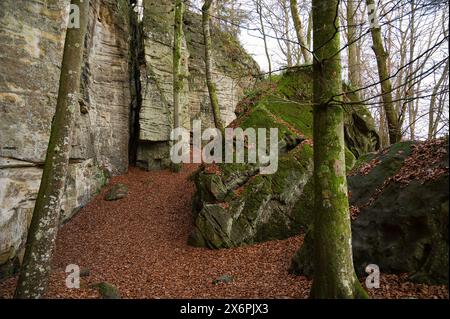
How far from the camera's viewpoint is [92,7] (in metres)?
13.3

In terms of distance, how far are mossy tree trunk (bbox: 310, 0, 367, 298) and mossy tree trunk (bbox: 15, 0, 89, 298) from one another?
450cm

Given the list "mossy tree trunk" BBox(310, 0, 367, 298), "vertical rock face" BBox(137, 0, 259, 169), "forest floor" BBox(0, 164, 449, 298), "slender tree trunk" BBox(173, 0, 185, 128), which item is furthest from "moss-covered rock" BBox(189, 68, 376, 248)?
"slender tree trunk" BBox(173, 0, 185, 128)

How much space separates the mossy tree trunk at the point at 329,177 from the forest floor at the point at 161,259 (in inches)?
36.1

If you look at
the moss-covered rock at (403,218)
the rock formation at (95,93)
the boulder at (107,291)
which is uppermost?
the rock formation at (95,93)

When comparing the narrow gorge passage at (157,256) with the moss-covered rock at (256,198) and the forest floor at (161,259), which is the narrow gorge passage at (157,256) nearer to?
the forest floor at (161,259)

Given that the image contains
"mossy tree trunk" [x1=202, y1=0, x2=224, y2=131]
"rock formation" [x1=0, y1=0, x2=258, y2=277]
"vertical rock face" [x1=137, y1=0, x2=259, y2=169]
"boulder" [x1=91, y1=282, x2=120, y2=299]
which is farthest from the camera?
"vertical rock face" [x1=137, y1=0, x2=259, y2=169]

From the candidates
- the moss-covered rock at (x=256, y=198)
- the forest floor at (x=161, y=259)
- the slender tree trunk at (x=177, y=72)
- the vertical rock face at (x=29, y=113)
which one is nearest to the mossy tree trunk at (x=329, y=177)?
the forest floor at (x=161, y=259)

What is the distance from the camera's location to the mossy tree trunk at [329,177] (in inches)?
174

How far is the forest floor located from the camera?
5.98m

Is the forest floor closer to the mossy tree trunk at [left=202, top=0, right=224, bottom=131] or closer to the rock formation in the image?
the rock formation

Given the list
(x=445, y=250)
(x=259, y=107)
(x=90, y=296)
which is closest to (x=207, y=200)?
(x=259, y=107)

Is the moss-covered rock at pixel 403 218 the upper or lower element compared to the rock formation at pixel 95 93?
lower

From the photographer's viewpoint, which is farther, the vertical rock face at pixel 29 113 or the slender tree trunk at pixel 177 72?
the slender tree trunk at pixel 177 72

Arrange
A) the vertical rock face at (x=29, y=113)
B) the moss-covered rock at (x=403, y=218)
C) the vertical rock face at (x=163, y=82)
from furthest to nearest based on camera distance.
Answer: the vertical rock face at (x=163, y=82) → the vertical rock face at (x=29, y=113) → the moss-covered rock at (x=403, y=218)
